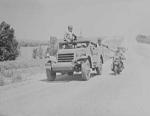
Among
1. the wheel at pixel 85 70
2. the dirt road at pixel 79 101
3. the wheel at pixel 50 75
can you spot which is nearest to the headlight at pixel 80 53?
the wheel at pixel 85 70

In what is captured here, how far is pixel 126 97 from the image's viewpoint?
29.8ft

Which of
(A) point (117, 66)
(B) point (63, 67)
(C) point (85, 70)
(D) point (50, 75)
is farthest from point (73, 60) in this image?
(A) point (117, 66)

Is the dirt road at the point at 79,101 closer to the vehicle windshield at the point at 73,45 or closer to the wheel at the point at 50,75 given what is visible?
the wheel at the point at 50,75

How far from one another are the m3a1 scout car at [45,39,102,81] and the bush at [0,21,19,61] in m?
18.4

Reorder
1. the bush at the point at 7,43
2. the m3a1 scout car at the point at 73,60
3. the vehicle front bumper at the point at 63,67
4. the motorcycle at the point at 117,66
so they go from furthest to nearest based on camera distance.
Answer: the bush at the point at 7,43 → the motorcycle at the point at 117,66 → the m3a1 scout car at the point at 73,60 → the vehicle front bumper at the point at 63,67

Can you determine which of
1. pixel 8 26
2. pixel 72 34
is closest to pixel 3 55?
pixel 8 26

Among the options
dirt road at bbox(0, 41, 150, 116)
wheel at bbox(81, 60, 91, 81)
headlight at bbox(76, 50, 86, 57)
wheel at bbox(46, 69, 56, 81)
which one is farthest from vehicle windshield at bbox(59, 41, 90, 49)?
dirt road at bbox(0, 41, 150, 116)

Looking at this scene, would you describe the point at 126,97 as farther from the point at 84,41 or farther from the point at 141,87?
the point at 84,41

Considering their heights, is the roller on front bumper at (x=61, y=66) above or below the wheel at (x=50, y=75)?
above

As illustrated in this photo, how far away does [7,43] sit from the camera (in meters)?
32.7

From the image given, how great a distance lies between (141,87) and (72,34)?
217 inches

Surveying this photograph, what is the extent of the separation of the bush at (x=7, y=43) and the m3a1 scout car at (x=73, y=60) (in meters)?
18.4

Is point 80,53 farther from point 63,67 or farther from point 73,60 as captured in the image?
point 63,67

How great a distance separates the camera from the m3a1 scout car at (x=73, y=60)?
13359 mm
